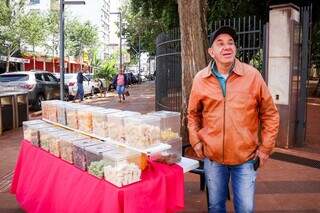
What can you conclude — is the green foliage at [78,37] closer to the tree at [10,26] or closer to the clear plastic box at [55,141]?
the tree at [10,26]

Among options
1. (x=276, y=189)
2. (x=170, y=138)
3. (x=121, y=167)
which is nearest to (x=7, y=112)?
(x=276, y=189)

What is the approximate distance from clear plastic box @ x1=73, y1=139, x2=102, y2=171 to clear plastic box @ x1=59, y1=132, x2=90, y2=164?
0.26 feet

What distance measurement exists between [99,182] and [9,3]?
34.5 meters

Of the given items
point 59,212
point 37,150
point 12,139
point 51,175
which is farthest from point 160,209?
point 12,139

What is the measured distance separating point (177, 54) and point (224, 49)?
25.5ft

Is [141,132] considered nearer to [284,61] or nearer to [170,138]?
[170,138]

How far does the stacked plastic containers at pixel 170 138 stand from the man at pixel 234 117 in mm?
643

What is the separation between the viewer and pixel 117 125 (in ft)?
13.8

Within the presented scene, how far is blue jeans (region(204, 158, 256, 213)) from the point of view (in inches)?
134

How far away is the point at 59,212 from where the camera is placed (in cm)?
411

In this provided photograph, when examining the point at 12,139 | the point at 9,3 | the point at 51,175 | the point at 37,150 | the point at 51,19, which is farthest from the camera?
the point at 51,19

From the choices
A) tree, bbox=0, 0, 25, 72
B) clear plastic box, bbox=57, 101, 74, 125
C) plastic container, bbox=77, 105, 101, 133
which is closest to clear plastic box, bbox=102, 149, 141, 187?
plastic container, bbox=77, 105, 101, 133

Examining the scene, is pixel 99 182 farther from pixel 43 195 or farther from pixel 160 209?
pixel 43 195

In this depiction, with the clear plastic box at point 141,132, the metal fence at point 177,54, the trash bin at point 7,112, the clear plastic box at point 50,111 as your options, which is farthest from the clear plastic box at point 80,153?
the trash bin at point 7,112
